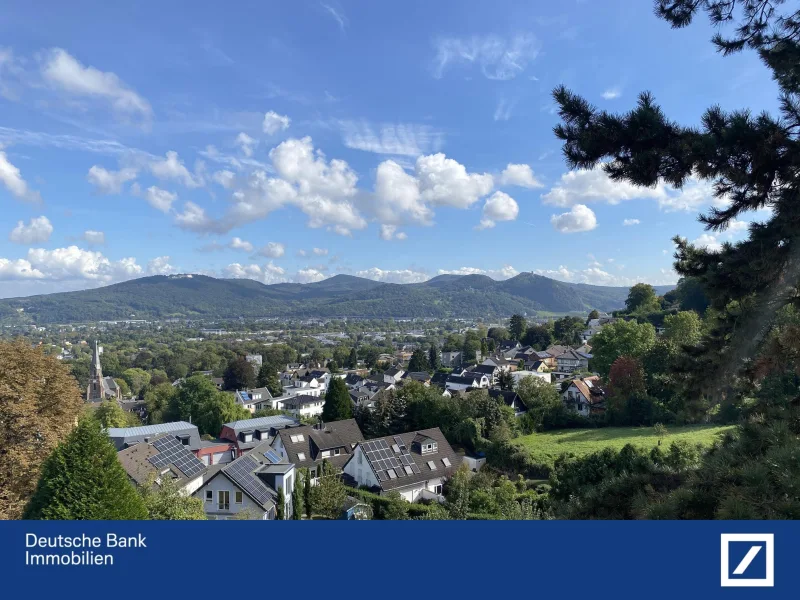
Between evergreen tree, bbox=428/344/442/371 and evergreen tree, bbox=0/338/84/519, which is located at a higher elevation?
evergreen tree, bbox=0/338/84/519

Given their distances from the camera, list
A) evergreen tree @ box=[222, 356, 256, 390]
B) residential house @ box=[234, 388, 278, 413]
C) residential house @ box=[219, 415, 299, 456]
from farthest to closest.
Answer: evergreen tree @ box=[222, 356, 256, 390] < residential house @ box=[234, 388, 278, 413] < residential house @ box=[219, 415, 299, 456]

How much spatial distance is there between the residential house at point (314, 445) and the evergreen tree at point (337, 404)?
3.73m

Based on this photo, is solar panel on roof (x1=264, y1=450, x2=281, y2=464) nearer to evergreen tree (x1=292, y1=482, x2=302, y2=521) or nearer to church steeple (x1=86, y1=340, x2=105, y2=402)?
evergreen tree (x1=292, y1=482, x2=302, y2=521)

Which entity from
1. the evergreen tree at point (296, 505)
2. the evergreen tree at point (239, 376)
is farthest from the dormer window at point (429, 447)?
the evergreen tree at point (239, 376)

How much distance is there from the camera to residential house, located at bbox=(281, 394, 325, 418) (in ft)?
150

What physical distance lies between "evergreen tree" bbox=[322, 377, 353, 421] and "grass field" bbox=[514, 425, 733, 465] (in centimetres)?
1115

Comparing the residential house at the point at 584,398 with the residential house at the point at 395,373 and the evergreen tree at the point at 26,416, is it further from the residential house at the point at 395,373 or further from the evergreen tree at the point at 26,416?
the evergreen tree at the point at 26,416

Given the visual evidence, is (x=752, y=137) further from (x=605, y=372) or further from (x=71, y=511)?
(x=605, y=372)

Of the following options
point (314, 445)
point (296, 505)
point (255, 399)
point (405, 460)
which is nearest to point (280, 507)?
point (296, 505)

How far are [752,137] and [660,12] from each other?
8.51 ft

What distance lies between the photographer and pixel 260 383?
180ft

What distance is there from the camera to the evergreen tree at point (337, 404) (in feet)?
102

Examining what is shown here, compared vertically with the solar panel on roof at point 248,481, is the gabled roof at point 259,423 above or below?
below

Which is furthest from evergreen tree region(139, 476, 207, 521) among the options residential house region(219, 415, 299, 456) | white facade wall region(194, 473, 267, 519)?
residential house region(219, 415, 299, 456)
